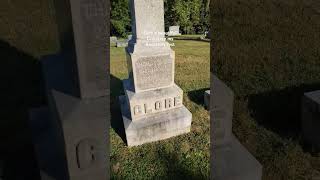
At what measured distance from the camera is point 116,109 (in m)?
5.12

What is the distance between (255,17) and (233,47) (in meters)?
0.99

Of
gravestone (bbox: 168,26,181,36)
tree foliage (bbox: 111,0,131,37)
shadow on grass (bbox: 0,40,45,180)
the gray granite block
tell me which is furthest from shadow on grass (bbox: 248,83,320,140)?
gravestone (bbox: 168,26,181,36)

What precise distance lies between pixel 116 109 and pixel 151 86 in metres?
1.18

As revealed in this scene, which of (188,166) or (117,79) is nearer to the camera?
(188,166)

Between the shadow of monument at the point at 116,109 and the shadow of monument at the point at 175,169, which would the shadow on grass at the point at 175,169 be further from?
the shadow of monument at the point at 116,109

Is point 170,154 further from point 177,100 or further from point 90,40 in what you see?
point 90,40

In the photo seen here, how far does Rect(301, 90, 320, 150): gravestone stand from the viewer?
147 cm

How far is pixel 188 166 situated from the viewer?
3447 millimetres

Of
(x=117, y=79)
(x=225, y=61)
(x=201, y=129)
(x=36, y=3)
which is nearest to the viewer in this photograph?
(x=225, y=61)

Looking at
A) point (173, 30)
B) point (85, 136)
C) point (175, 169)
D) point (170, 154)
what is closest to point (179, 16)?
point (173, 30)

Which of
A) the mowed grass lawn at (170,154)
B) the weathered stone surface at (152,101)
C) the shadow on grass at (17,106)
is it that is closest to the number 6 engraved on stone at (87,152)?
the shadow on grass at (17,106)

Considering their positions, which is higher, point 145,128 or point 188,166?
point 145,128

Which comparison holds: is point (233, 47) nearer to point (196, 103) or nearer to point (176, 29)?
point (196, 103)

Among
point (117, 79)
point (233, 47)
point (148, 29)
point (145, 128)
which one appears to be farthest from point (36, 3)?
point (233, 47)
